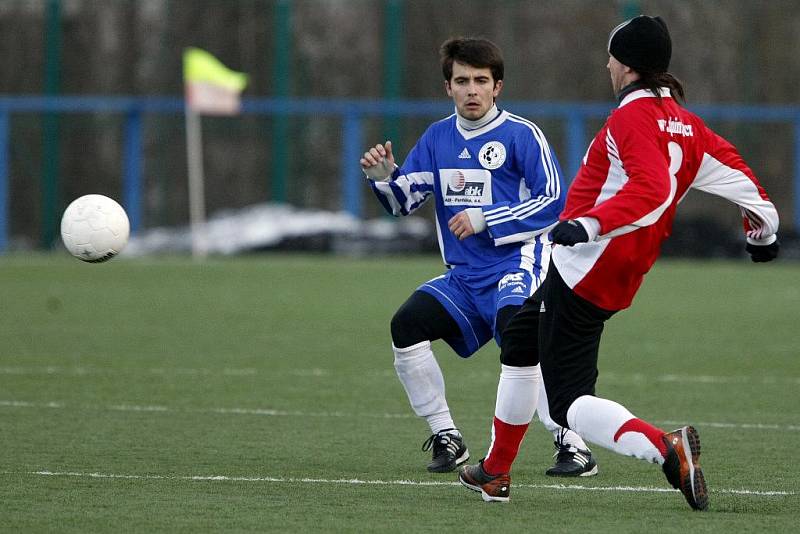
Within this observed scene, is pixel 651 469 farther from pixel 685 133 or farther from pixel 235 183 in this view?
pixel 235 183

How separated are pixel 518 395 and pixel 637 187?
4.10ft

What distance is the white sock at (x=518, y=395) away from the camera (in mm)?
6453

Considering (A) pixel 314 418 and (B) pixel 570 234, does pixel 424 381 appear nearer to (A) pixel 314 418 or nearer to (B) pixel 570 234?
(A) pixel 314 418

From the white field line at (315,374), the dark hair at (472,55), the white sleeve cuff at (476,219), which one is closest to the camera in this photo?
the white sleeve cuff at (476,219)

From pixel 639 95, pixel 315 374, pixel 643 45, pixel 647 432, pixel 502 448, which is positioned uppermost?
pixel 643 45

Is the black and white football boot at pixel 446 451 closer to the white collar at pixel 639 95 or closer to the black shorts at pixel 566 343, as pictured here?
the black shorts at pixel 566 343

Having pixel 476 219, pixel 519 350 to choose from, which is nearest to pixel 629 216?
pixel 519 350

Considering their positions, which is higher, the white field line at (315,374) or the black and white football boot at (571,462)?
the black and white football boot at (571,462)

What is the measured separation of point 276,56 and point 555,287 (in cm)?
2947

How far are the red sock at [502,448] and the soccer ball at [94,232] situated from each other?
2615mm

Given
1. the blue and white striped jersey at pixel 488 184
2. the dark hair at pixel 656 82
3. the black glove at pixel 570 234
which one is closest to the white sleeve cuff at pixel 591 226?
the black glove at pixel 570 234

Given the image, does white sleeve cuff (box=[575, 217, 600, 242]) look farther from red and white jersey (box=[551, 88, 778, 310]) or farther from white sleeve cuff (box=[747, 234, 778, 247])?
white sleeve cuff (box=[747, 234, 778, 247])

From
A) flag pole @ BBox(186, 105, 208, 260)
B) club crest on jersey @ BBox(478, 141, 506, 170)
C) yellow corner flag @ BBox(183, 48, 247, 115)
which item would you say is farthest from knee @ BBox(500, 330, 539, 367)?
yellow corner flag @ BBox(183, 48, 247, 115)

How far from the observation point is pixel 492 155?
752cm
